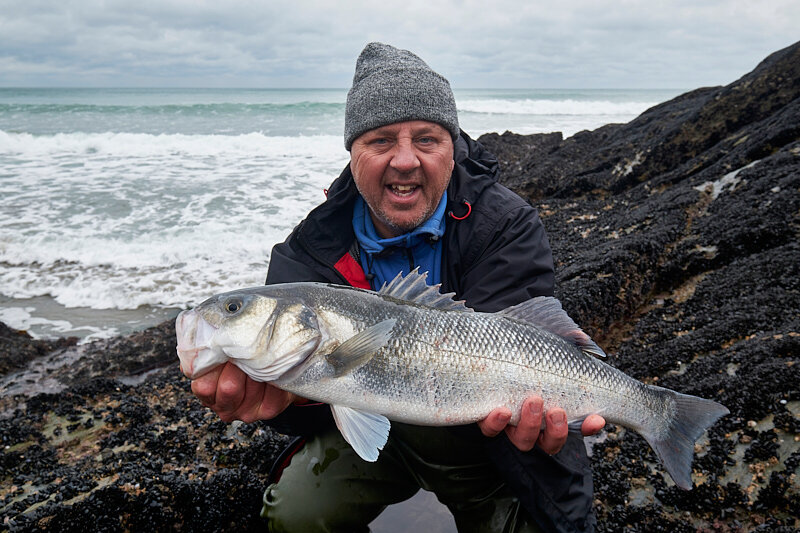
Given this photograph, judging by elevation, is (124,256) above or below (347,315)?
below

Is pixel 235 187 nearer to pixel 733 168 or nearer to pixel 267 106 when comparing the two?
pixel 733 168

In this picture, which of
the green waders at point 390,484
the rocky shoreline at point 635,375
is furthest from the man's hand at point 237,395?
the rocky shoreline at point 635,375

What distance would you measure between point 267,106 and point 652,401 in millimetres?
51152

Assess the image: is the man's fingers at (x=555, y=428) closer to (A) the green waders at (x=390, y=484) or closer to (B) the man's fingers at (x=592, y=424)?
(B) the man's fingers at (x=592, y=424)

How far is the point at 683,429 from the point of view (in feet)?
8.57

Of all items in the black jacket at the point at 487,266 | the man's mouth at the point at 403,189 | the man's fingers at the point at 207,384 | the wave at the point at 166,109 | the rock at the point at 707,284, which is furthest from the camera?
the wave at the point at 166,109

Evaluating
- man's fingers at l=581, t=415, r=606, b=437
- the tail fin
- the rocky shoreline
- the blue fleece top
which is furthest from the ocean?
the tail fin

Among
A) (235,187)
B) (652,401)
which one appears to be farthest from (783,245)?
(235,187)

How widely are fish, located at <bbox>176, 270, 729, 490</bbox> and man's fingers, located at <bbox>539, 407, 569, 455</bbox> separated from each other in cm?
6

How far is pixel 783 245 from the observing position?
478cm

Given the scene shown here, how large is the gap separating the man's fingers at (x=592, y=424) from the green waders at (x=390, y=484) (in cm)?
66

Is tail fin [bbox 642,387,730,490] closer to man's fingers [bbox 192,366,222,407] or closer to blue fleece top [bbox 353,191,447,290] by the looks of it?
blue fleece top [bbox 353,191,447,290]

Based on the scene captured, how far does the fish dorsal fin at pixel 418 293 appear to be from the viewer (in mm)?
2678

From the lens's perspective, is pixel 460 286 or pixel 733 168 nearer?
pixel 460 286
